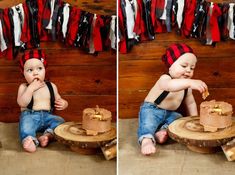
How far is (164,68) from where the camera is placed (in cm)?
120

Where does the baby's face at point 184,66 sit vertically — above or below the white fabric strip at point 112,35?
below

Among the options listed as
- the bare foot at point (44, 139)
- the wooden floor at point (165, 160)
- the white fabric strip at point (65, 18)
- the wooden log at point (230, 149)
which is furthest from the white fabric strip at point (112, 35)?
the wooden log at point (230, 149)

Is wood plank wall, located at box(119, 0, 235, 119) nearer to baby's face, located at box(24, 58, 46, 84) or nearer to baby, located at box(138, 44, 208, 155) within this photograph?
baby, located at box(138, 44, 208, 155)

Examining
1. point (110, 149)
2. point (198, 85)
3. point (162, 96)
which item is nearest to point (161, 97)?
point (162, 96)

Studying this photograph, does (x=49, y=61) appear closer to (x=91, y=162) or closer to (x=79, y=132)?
(x=79, y=132)

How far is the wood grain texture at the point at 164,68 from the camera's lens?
1190 mm

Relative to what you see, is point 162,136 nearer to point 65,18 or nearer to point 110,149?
point 110,149

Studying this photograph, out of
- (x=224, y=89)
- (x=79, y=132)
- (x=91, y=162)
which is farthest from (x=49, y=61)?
(x=224, y=89)

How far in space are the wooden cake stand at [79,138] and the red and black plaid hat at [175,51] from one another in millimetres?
277

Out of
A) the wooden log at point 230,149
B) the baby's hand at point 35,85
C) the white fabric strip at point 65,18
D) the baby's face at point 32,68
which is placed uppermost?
the white fabric strip at point 65,18

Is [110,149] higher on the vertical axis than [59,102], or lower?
lower

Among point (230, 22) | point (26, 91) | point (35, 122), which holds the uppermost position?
point (230, 22)

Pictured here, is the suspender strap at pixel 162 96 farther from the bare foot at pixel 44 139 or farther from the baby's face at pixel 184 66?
the bare foot at pixel 44 139

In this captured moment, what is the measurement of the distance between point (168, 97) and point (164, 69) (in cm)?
9
